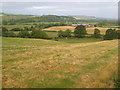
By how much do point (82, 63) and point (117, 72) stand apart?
315 centimetres

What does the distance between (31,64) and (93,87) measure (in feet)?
20.9

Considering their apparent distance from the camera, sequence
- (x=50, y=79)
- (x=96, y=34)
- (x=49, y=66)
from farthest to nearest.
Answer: (x=96, y=34) < (x=49, y=66) < (x=50, y=79)

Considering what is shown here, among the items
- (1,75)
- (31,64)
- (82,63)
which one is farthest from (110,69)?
(1,75)

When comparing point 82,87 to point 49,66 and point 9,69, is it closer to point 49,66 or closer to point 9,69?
point 49,66

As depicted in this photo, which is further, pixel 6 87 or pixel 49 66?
pixel 49 66

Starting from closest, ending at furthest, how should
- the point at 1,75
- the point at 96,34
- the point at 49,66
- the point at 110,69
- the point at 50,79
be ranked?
the point at 50,79
the point at 1,75
the point at 110,69
the point at 49,66
the point at 96,34

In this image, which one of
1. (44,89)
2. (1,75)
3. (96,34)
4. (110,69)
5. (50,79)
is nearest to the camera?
(44,89)

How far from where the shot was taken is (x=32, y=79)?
31.7 ft

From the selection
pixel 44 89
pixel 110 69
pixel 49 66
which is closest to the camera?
pixel 44 89

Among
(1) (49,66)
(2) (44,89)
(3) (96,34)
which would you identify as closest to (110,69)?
(1) (49,66)

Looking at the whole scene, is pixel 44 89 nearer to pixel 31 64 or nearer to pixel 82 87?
pixel 82 87

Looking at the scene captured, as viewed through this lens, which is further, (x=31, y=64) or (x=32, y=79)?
(x=31, y=64)

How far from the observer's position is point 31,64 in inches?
504

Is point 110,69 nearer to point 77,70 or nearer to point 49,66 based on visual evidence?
point 77,70
